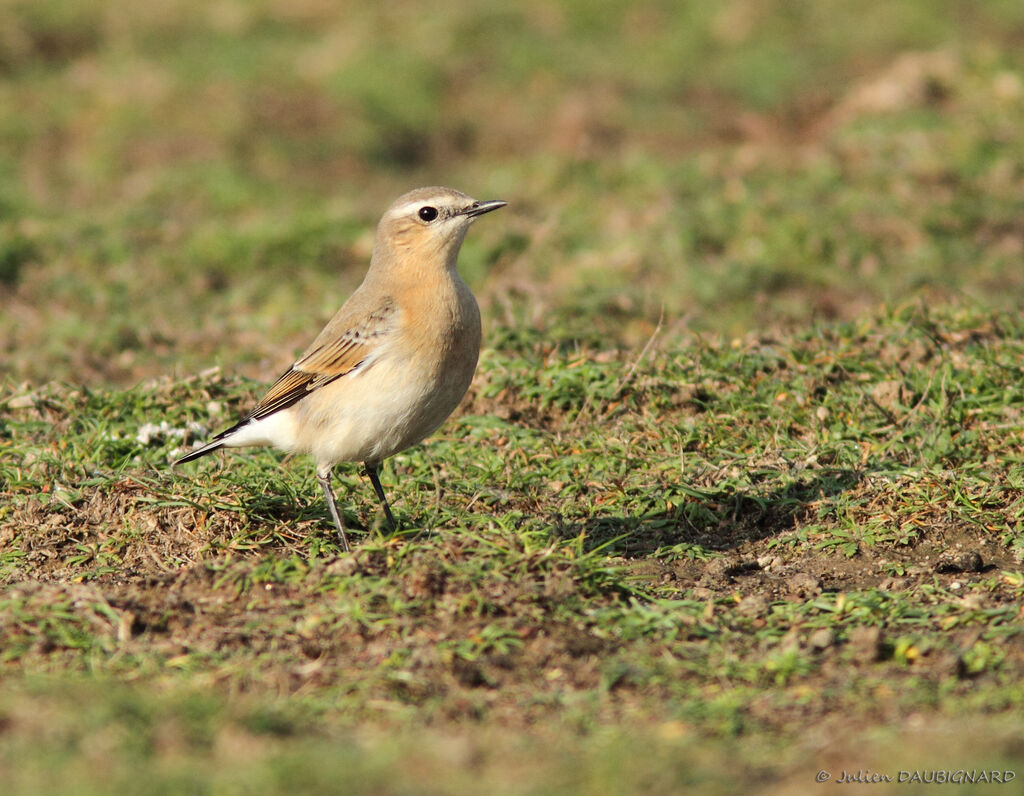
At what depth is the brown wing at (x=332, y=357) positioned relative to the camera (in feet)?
23.8

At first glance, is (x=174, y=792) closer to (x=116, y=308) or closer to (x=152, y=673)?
(x=152, y=673)

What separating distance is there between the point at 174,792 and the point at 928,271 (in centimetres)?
881

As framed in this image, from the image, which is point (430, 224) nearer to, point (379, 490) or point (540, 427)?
point (379, 490)

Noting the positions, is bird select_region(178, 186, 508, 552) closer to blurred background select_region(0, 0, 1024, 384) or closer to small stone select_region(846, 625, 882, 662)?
blurred background select_region(0, 0, 1024, 384)

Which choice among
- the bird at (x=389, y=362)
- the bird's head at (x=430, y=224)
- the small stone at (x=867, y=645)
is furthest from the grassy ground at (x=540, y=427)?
the bird's head at (x=430, y=224)

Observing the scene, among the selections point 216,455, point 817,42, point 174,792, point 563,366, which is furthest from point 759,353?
point 817,42

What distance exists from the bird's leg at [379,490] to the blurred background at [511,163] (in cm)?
219

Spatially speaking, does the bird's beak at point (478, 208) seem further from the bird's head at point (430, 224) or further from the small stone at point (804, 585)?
the small stone at point (804, 585)

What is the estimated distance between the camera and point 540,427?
870 centimetres

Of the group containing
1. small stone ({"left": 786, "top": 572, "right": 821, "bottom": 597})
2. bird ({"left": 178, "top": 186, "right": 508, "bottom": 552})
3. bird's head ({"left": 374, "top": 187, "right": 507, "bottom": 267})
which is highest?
bird's head ({"left": 374, "top": 187, "right": 507, "bottom": 267})

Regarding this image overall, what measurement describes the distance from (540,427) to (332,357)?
1.76 metres

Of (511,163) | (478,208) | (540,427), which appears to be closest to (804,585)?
(540,427)

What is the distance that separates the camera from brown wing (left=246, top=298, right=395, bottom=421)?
7.25 meters

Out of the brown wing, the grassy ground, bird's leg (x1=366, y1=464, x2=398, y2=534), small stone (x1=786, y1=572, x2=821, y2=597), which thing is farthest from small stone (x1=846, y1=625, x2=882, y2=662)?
the brown wing
